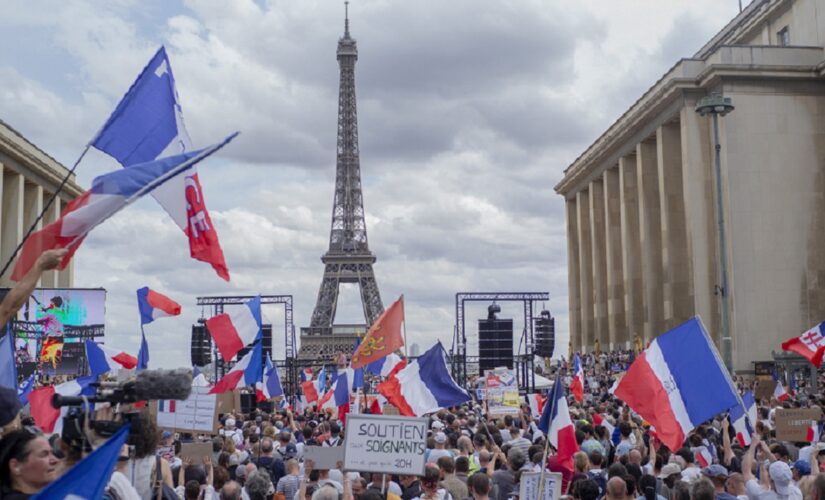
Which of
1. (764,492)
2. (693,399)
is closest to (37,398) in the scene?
(693,399)

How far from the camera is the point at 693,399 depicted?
11.4m

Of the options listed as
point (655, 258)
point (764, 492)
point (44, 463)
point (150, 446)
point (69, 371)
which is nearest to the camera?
point (44, 463)

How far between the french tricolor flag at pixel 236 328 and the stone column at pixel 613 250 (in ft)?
152

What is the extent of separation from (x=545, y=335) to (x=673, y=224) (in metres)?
15.0

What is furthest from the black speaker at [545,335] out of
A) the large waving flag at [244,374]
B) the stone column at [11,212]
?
the stone column at [11,212]

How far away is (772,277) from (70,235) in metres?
44.5

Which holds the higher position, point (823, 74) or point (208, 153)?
point (823, 74)

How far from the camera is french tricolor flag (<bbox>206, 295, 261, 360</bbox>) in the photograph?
20.0m

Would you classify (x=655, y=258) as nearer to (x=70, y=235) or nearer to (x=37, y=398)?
(x=37, y=398)

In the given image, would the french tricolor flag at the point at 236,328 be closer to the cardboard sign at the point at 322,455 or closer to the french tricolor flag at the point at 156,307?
the french tricolor flag at the point at 156,307

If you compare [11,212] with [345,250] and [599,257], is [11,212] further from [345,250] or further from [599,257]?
[345,250]

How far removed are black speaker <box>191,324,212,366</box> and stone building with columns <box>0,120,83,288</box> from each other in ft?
65.8

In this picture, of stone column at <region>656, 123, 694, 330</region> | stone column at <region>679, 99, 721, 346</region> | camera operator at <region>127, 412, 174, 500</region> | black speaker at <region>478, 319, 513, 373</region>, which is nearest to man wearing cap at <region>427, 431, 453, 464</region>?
camera operator at <region>127, 412, 174, 500</region>

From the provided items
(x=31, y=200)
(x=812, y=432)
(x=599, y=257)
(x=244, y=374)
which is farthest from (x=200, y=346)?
(x=599, y=257)
